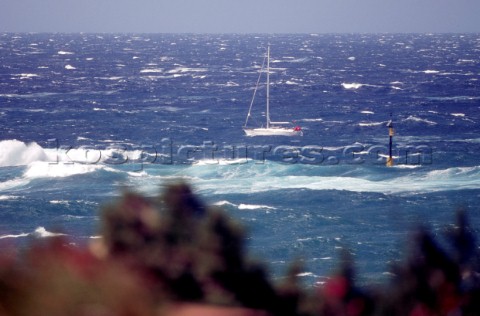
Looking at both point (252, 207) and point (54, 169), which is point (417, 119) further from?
point (252, 207)

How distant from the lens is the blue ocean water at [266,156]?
31.3 m

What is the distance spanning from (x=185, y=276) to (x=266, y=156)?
4472cm

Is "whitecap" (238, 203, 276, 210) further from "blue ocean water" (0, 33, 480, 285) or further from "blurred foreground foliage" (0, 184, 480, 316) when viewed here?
"blurred foreground foliage" (0, 184, 480, 316)

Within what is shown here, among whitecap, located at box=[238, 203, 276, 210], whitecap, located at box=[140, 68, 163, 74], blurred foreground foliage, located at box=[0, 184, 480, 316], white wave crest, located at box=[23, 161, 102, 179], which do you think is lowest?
white wave crest, located at box=[23, 161, 102, 179]

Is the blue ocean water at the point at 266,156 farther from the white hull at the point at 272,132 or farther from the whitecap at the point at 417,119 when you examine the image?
the white hull at the point at 272,132

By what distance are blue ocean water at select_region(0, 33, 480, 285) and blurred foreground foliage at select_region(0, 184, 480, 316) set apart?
474mm

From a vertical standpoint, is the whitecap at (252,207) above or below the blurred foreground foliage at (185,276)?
below

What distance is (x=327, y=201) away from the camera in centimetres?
3672

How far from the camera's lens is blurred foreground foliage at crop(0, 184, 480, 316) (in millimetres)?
4531

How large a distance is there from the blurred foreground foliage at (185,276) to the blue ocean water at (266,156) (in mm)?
474

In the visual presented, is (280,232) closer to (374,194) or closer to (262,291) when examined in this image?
(374,194)

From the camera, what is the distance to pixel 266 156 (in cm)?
5053

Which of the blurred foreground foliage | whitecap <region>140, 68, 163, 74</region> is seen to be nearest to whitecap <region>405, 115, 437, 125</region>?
the blurred foreground foliage

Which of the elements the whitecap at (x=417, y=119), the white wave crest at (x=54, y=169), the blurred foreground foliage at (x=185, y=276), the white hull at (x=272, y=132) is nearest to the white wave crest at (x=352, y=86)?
the whitecap at (x=417, y=119)
